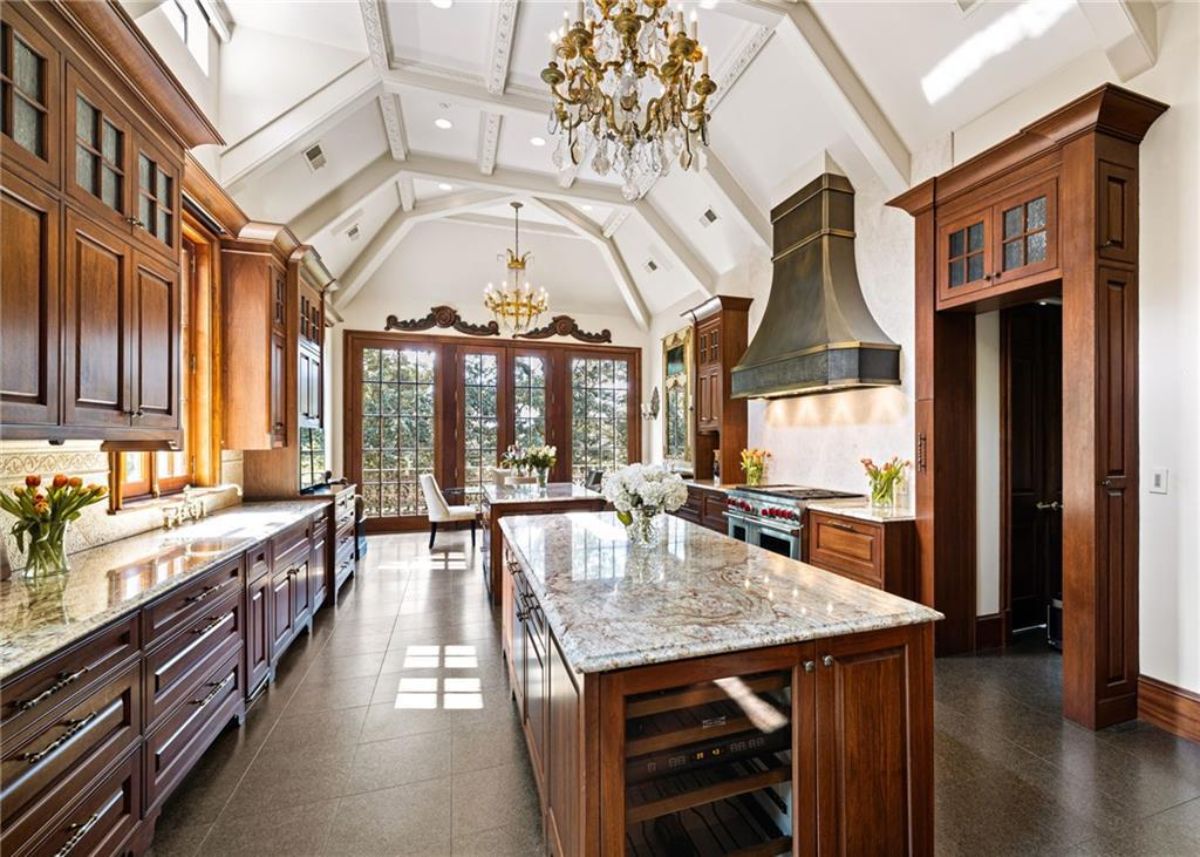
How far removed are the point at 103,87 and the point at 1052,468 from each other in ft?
18.9

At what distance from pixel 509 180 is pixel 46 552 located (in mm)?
5075

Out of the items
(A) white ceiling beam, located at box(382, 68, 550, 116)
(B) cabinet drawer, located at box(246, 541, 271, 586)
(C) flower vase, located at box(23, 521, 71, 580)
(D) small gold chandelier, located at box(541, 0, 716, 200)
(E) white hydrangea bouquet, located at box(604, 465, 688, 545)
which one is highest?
(A) white ceiling beam, located at box(382, 68, 550, 116)

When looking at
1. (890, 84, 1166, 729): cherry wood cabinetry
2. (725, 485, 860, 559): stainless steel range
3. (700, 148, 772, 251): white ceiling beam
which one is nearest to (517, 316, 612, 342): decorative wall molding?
(700, 148, 772, 251): white ceiling beam

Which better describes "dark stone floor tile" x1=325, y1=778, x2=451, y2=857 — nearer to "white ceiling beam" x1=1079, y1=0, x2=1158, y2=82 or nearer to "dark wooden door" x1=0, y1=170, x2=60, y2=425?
"dark wooden door" x1=0, y1=170, x2=60, y2=425

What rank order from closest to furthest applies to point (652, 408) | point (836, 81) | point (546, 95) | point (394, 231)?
point (836, 81) → point (546, 95) → point (394, 231) → point (652, 408)

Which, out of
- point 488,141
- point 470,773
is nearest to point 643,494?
point 470,773

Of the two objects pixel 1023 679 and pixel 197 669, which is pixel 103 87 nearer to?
pixel 197 669

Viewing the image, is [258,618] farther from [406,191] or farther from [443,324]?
[443,324]

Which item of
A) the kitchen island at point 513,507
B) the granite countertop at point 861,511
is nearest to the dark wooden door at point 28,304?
the kitchen island at point 513,507

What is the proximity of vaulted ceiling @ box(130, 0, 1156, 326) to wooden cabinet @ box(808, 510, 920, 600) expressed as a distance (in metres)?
2.54

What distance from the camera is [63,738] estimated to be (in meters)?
1.39

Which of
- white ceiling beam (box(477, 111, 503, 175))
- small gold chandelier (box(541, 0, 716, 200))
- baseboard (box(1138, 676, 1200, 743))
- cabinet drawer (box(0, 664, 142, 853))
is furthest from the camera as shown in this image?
white ceiling beam (box(477, 111, 503, 175))

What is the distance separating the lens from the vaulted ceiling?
3.01m

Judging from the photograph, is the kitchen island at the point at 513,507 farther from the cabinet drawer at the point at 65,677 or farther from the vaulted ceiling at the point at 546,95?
the vaulted ceiling at the point at 546,95
